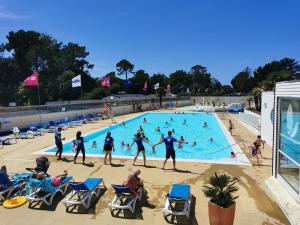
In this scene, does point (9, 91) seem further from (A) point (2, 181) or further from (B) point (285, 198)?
(B) point (285, 198)

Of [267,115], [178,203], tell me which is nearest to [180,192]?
[178,203]

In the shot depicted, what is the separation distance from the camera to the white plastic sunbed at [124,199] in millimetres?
7570

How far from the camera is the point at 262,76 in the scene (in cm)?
9000

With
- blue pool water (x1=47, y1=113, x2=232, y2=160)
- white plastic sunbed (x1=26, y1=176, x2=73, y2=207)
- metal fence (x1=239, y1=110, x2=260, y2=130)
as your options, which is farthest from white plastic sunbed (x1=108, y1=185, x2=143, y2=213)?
metal fence (x1=239, y1=110, x2=260, y2=130)

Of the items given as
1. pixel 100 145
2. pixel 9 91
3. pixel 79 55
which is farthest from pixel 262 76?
pixel 100 145

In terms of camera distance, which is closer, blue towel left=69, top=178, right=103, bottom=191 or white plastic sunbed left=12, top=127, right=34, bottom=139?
blue towel left=69, top=178, right=103, bottom=191

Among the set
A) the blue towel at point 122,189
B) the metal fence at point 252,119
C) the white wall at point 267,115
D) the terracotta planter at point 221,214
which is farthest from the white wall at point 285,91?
the metal fence at point 252,119

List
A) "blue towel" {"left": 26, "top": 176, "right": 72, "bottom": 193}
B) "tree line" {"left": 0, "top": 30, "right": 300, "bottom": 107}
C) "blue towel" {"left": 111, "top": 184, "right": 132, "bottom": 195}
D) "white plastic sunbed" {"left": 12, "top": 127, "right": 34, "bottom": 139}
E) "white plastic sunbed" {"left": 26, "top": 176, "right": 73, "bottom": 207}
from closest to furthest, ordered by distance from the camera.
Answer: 1. "blue towel" {"left": 111, "top": 184, "right": 132, "bottom": 195}
2. "white plastic sunbed" {"left": 26, "top": 176, "right": 73, "bottom": 207}
3. "blue towel" {"left": 26, "top": 176, "right": 72, "bottom": 193}
4. "white plastic sunbed" {"left": 12, "top": 127, "right": 34, "bottom": 139}
5. "tree line" {"left": 0, "top": 30, "right": 300, "bottom": 107}

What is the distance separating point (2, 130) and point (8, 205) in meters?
15.2

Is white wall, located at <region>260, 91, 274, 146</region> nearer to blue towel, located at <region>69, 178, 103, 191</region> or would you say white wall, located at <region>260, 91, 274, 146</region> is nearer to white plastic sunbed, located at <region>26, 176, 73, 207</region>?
blue towel, located at <region>69, 178, 103, 191</region>

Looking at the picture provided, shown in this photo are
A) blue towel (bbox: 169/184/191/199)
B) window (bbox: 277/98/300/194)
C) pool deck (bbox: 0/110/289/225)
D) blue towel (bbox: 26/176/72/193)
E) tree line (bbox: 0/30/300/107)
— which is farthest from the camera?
tree line (bbox: 0/30/300/107)

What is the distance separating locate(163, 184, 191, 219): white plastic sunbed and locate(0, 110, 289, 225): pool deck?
11.3 inches

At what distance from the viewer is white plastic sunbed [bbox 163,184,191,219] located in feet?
23.5

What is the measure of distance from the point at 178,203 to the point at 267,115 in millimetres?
10904
